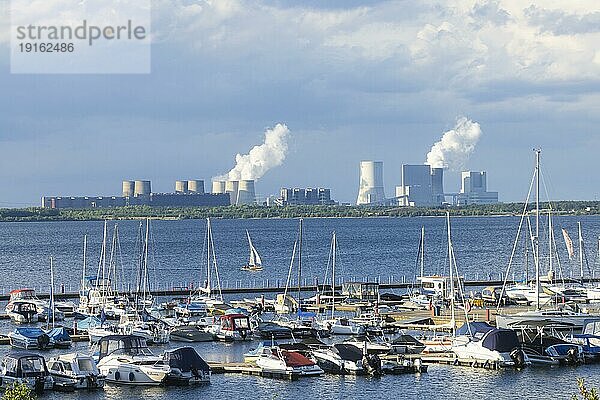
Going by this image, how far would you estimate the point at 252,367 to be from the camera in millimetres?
48906

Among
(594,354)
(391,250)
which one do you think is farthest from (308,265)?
(594,354)

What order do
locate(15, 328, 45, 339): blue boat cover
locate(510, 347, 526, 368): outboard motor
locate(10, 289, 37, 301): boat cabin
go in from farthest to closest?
locate(10, 289, 37, 301): boat cabin
locate(15, 328, 45, 339): blue boat cover
locate(510, 347, 526, 368): outboard motor

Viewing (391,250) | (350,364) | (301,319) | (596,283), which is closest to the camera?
(350,364)

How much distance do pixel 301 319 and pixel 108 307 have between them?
15013 mm

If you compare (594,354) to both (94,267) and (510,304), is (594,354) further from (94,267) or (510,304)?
(94,267)

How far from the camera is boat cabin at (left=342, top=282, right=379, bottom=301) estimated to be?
80625 mm

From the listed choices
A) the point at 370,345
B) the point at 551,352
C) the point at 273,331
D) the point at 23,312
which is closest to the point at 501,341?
the point at 551,352

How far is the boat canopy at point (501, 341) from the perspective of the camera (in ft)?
163

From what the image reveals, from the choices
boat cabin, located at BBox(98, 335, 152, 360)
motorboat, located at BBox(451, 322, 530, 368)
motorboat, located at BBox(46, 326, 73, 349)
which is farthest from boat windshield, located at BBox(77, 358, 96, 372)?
motorboat, located at BBox(451, 322, 530, 368)

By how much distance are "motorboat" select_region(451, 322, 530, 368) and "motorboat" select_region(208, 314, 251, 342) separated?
13322mm

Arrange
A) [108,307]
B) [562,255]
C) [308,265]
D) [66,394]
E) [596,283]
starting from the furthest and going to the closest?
[562,255] < [308,265] < [596,283] < [108,307] < [66,394]

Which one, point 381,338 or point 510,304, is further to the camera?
point 510,304

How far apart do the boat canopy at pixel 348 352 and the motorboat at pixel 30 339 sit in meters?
16.3

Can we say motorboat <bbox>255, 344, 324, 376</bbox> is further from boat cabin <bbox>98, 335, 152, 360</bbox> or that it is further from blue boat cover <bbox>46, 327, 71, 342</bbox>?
blue boat cover <bbox>46, 327, 71, 342</bbox>
